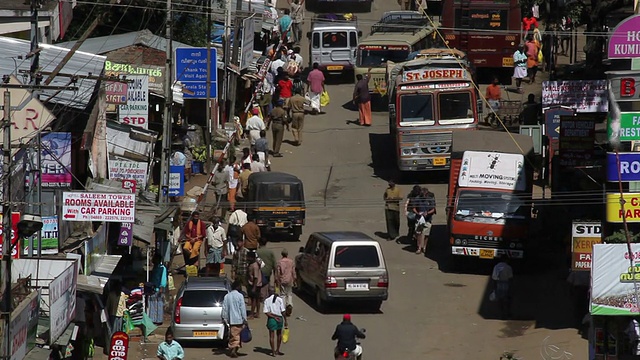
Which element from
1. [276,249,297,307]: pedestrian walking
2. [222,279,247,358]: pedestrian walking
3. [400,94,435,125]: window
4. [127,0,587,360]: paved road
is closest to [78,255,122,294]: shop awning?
[127,0,587,360]: paved road

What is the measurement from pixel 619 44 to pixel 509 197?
19.4 feet

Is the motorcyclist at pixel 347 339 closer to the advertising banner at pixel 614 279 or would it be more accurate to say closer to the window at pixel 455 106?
the advertising banner at pixel 614 279

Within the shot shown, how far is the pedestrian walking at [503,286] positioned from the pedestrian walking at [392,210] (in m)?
5.20

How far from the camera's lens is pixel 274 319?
2717 centimetres

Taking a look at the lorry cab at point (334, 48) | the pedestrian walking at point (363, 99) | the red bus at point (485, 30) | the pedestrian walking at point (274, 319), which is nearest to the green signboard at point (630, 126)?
the pedestrian walking at point (274, 319)

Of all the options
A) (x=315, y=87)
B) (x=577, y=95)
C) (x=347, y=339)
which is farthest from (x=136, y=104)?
(x=315, y=87)

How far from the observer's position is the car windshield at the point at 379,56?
47812 mm

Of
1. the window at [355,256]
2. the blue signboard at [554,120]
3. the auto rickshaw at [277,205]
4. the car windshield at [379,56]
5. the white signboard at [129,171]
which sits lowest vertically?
the window at [355,256]

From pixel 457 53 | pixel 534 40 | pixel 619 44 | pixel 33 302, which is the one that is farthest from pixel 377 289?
pixel 534 40

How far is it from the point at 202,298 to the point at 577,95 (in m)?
14.8

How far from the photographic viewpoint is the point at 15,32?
32.8m

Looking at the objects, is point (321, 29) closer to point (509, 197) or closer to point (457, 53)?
point (457, 53)

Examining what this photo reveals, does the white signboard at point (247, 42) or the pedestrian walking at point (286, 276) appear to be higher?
the white signboard at point (247, 42)

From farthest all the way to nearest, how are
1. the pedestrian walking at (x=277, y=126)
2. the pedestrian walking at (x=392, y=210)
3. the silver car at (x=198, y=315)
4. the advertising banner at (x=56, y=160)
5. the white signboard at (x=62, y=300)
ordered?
1. the pedestrian walking at (x=277, y=126)
2. the pedestrian walking at (x=392, y=210)
3. the silver car at (x=198, y=315)
4. the advertising banner at (x=56, y=160)
5. the white signboard at (x=62, y=300)
